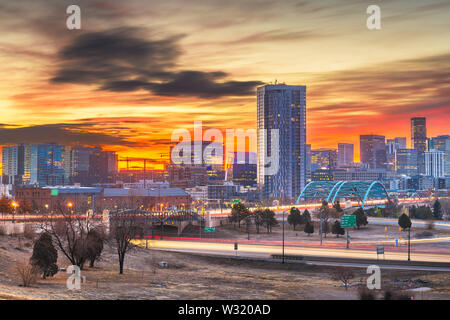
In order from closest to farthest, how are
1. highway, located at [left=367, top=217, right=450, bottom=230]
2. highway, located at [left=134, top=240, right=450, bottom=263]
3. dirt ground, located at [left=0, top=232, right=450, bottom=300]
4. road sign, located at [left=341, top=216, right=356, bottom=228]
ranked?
dirt ground, located at [left=0, top=232, right=450, bottom=300] < highway, located at [left=134, top=240, right=450, bottom=263] < road sign, located at [left=341, top=216, right=356, bottom=228] < highway, located at [left=367, top=217, right=450, bottom=230]

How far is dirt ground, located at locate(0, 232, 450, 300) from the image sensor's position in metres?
42.9

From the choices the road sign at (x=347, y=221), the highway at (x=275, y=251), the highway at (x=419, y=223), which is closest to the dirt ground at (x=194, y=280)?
the highway at (x=275, y=251)

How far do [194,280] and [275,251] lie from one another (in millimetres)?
29117

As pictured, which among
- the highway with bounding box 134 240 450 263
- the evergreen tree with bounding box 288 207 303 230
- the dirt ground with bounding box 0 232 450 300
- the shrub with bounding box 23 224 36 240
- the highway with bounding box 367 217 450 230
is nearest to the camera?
the dirt ground with bounding box 0 232 450 300

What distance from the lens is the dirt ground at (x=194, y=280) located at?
42.9 m

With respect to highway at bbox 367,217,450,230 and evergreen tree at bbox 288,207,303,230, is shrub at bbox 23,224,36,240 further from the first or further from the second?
highway at bbox 367,217,450,230

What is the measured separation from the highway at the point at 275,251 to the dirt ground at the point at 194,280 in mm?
6655

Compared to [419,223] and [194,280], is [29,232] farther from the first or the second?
[419,223]

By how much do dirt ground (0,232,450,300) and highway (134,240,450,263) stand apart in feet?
21.8

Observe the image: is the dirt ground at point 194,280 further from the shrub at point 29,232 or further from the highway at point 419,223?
the highway at point 419,223

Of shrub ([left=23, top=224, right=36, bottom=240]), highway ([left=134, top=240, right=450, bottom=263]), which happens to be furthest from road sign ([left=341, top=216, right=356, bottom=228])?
shrub ([left=23, top=224, right=36, bottom=240])

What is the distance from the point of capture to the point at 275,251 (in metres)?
82.9

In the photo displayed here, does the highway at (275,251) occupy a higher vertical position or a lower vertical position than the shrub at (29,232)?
lower
